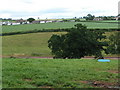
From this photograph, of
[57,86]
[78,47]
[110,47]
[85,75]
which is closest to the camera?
[57,86]

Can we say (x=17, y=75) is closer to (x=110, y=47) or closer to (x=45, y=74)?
(x=45, y=74)

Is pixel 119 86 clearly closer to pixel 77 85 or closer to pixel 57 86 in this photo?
pixel 77 85

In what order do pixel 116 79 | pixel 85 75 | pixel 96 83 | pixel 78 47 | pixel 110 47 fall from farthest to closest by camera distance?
pixel 110 47 < pixel 78 47 < pixel 85 75 < pixel 116 79 < pixel 96 83

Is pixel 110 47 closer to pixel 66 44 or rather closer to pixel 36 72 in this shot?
pixel 66 44

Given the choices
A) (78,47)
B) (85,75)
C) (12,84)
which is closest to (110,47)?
(78,47)

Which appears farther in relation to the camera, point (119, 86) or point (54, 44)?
point (54, 44)

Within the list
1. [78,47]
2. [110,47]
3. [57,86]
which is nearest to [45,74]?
[57,86]

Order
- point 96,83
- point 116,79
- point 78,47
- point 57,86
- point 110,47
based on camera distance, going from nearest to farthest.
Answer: point 57,86
point 96,83
point 116,79
point 78,47
point 110,47

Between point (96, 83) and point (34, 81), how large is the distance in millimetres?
2431

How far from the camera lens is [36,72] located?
10836 millimetres

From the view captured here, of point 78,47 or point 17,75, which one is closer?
point 17,75

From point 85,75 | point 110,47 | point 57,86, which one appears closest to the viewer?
point 57,86

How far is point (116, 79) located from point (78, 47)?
25.5 metres

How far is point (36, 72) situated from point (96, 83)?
3.22 metres
